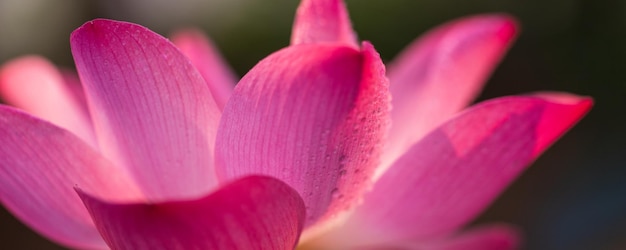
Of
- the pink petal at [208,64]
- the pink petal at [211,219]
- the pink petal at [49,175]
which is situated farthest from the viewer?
the pink petal at [208,64]

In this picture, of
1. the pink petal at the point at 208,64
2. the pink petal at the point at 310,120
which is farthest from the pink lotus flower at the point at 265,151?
the pink petal at the point at 208,64

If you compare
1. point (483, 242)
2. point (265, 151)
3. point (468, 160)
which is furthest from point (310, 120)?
point (483, 242)

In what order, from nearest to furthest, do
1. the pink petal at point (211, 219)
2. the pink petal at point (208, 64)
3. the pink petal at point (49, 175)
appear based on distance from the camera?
the pink petal at point (211, 219)
the pink petal at point (49, 175)
the pink petal at point (208, 64)

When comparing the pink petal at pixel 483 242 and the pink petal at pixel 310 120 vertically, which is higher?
the pink petal at pixel 310 120

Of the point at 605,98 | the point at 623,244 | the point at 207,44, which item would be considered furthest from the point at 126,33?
the point at 605,98

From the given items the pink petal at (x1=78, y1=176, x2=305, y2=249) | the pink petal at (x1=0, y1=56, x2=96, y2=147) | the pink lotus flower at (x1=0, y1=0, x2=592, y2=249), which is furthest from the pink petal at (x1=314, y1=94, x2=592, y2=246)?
the pink petal at (x1=0, y1=56, x2=96, y2=147)

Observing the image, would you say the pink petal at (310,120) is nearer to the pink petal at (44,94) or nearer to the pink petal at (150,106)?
the pink petal at (150,106)
